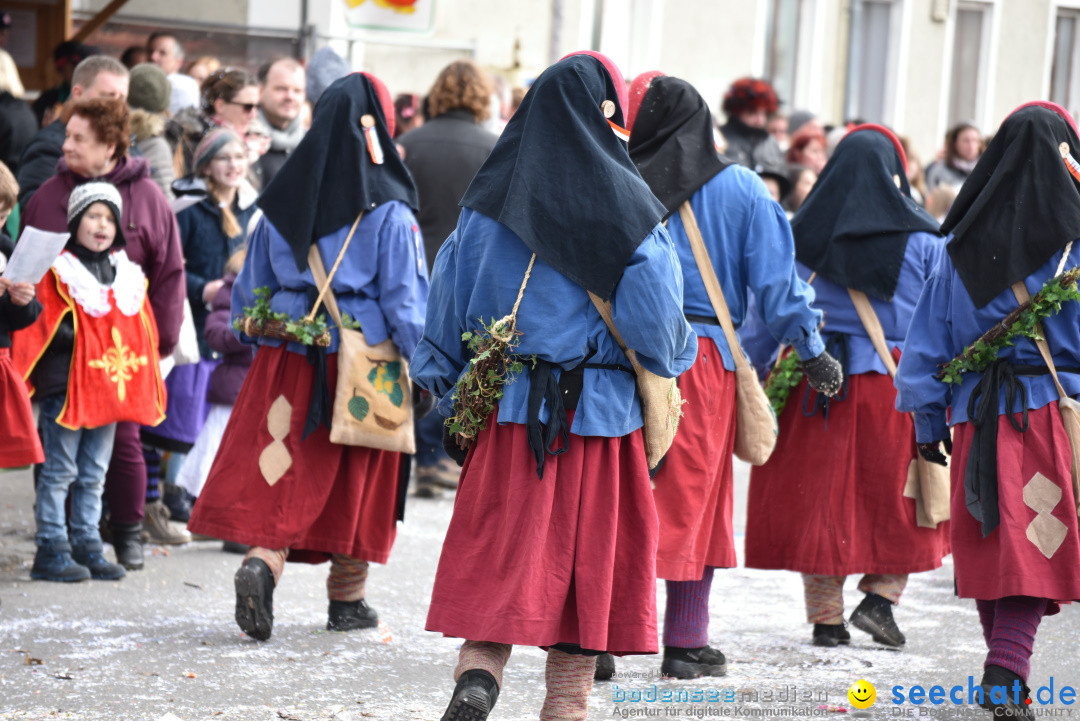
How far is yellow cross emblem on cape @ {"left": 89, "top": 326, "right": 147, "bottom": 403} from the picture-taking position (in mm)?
6230

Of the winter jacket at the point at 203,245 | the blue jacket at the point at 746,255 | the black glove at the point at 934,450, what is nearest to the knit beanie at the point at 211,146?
the winter jacket at the point at 203,245

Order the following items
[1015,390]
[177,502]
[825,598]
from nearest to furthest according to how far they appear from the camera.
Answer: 1. [1015,390]
2. [825,598]
3. [177,502]

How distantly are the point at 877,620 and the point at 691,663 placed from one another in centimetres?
95

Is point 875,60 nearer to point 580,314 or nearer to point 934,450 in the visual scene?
point 934,450

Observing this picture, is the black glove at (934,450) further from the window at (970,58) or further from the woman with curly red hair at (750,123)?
the window at (970,58)

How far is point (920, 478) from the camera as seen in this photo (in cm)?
570

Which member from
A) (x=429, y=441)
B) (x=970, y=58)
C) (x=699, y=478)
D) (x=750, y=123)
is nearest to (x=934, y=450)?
(x=699, y=478)

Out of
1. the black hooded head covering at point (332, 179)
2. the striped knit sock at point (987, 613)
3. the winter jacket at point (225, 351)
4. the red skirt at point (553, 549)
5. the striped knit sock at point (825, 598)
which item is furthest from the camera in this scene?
the winter jacket at point (225, 351)

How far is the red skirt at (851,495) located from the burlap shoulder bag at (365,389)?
1589 millimetres

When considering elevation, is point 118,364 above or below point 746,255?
below

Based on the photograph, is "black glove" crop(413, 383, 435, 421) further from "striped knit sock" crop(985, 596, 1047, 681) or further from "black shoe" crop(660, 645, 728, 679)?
"striped knit sock" crop(985, 596, 1047, 681)

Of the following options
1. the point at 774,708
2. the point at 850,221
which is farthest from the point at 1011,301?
the point at 774,708

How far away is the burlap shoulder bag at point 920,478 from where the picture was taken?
5.65m

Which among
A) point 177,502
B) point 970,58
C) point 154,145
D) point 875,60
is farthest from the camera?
point 970,58
